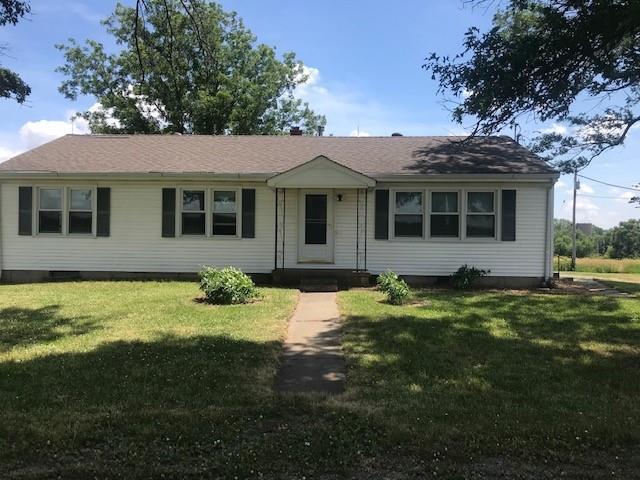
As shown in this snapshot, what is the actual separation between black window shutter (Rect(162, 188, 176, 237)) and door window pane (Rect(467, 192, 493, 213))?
7766mm

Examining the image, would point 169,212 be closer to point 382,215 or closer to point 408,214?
point 382,215

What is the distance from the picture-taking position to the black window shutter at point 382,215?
46.3 ft

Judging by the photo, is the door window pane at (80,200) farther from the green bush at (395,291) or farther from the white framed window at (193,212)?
the green bush at (395,291)

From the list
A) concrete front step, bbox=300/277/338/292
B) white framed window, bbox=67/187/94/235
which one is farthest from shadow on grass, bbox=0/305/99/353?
concrete front step, bbox=300/277/338/292

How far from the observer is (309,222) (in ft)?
47.0

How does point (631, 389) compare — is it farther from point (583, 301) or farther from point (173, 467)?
point (583, 301)

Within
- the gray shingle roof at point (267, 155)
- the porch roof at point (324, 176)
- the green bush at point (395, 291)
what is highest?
the gray shingle roof at point (267, 155)

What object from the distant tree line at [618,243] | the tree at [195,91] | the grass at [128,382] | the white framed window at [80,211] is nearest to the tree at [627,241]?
the distant tree line at [618,243]

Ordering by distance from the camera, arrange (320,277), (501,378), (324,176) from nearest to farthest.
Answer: (501,378)
(324,176)
(320,277)

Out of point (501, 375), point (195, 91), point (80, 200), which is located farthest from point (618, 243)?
point (501, 375)

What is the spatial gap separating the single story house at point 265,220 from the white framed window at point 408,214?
0.09 ft

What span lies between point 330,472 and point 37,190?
44.4ft

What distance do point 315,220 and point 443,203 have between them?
3.38 meters

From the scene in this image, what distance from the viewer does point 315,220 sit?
14.3 meters
